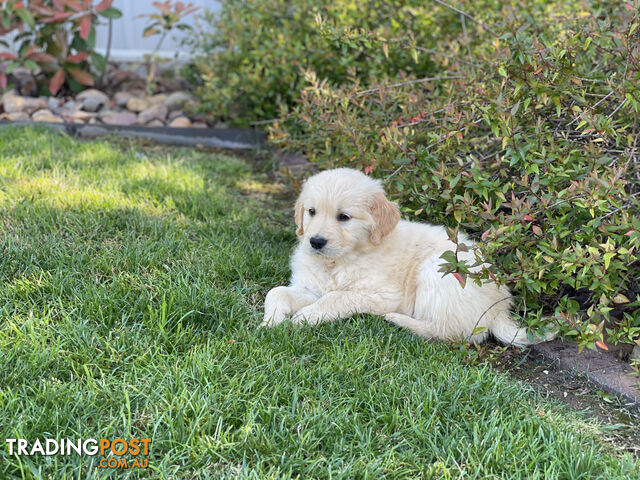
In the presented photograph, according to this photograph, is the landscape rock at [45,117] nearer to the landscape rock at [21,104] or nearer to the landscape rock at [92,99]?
the landscape rock at [21,104]

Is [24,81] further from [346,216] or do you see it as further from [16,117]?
[346,216]

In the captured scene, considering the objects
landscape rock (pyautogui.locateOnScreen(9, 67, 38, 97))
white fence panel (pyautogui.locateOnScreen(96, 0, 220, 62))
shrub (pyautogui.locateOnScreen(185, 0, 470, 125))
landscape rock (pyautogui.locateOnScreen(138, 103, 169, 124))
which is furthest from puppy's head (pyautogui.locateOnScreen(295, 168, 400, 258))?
white fence panel (pyautogui.locateOnScreen(96, 0, 220, 62))

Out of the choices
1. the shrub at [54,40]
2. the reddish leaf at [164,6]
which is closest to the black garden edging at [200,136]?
the shrub at [54,40]

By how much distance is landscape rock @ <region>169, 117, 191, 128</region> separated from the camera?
21.6 feet

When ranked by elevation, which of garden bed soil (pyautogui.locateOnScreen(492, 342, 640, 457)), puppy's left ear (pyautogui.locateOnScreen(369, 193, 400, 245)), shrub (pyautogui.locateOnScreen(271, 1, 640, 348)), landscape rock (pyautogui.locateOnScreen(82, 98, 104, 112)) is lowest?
landscape rock (pyautogui.locateOnScreen(82, 98, 104, 112))

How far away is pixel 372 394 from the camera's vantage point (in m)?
2.33

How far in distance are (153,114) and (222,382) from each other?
4.98 metres

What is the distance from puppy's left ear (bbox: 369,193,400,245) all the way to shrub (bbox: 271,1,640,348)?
0.15 meters

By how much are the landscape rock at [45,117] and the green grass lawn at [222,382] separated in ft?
9.92

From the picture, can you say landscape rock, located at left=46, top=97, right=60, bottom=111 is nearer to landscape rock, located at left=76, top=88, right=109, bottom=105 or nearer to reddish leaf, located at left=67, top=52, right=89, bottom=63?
landscape rock, located at left=76, top=88, right=109, bottom=105

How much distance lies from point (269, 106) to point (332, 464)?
15.7 feet

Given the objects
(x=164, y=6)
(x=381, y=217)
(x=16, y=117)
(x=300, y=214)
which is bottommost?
(x=16, y=117)

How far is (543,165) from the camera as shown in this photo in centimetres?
304

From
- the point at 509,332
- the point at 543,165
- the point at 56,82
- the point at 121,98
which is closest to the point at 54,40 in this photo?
the point at 56,82
